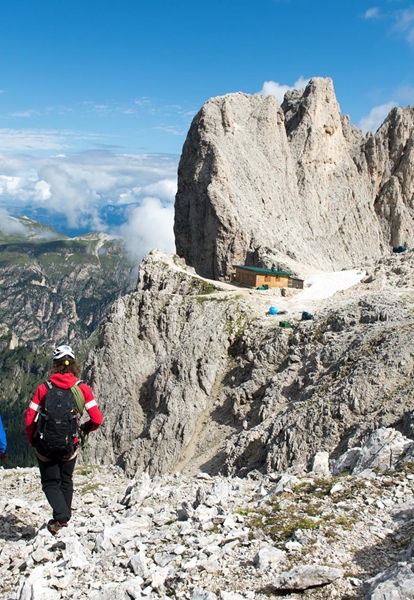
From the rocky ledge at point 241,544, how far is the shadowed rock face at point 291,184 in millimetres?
60412

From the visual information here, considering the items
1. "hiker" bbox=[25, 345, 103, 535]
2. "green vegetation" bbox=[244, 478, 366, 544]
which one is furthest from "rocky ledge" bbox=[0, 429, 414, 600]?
"hiker" bbox=[25, 345, 103, 535]

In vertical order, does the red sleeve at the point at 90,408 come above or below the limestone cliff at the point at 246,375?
above

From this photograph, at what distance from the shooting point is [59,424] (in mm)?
11680

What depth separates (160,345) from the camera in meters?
45.9

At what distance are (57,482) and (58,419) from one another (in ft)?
6.08

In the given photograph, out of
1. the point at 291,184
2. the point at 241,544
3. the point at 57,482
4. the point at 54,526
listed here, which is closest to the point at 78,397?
the point at 57,482

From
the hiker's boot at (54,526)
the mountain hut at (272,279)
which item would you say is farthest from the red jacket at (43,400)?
the mountain hut at (272,279)

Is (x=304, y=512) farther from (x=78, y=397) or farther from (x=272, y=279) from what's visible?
(x=272, y=279)

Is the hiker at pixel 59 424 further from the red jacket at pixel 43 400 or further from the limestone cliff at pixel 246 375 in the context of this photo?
the limestone cliff at pixel 246 375

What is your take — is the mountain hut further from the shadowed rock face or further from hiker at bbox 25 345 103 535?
hiker at bbox 25 345 103 535

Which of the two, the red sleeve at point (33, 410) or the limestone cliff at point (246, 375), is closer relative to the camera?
the red sleeve at point (33, 410)

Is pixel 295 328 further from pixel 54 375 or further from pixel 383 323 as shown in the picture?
pixel 54 375

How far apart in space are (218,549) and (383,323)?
79.0ft

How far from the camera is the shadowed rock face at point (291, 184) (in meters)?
80.4
